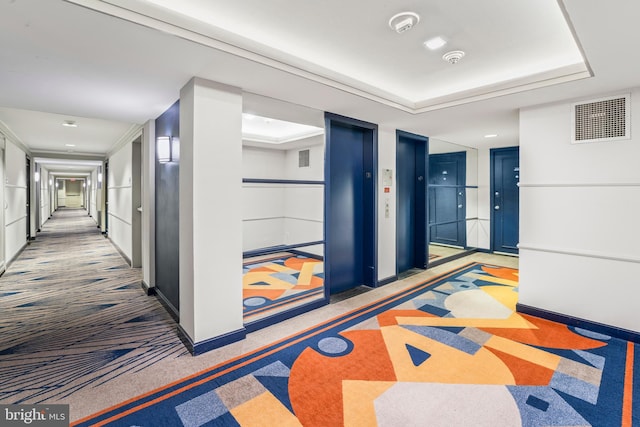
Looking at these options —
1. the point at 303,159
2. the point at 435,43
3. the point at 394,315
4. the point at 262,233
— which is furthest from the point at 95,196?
the point at 435,43

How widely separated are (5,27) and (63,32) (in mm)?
298

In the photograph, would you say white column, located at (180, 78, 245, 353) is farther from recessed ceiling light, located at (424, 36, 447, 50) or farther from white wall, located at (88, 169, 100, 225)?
white wall, located at (88, 169, 100, 225)

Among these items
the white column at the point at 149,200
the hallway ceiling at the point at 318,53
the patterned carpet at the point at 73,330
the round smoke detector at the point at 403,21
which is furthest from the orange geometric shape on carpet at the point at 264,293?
the round smoke detector at the point at 403,21

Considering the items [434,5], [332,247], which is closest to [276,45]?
[434,5]

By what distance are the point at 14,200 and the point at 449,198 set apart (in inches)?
384

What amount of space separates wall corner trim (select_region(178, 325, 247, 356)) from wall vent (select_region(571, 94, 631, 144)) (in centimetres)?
400

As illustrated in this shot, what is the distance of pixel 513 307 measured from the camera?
3.82 m

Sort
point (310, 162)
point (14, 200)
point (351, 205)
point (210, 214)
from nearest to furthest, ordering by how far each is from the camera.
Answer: point (210, 214) → point (351, 205) → point (14, 200) → point (310, 162)

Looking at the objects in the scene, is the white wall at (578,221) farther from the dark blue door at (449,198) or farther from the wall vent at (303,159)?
the wall vent at (303,159)

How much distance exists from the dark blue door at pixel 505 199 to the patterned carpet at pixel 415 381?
3.87 m

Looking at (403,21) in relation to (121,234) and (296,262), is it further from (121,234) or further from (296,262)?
(121,234)

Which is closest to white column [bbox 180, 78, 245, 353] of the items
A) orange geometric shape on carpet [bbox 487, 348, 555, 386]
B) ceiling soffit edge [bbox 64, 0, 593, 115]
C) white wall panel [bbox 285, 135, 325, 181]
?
ceiling soffit edge [bbox 64, 0, 593, 115]

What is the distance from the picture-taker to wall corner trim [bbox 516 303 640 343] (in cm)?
298

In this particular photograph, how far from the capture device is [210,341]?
9.21 feet
